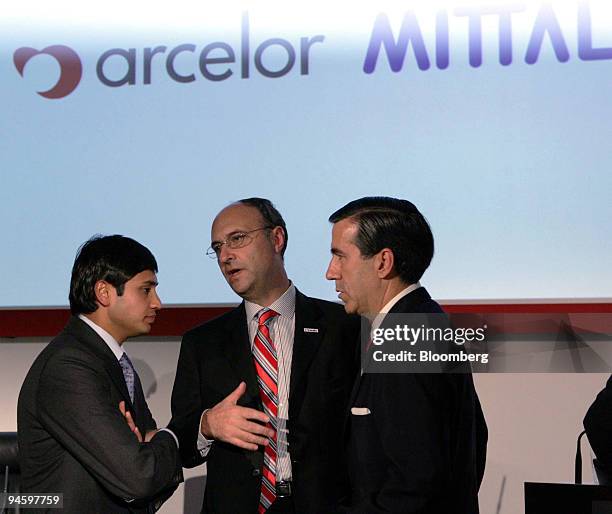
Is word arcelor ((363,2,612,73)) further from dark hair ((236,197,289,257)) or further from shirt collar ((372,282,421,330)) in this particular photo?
shirt collar ((372,282,421,330))

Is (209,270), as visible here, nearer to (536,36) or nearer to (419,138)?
(419,138)

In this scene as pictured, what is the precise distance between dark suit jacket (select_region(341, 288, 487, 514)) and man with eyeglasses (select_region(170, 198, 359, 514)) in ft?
1.53

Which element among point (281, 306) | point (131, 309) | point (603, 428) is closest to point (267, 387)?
point (281, 306)

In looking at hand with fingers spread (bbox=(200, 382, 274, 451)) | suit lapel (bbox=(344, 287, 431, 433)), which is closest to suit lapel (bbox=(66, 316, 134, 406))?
hand with fingers spread (bbox=(200, 382, 274, 451))

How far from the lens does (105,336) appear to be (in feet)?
8.96

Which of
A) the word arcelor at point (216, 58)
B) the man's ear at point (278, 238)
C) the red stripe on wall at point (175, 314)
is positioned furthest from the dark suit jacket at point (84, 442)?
the word arcelor at point (216, 58)

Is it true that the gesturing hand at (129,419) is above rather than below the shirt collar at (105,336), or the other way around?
below

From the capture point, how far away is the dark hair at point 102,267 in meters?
2.73

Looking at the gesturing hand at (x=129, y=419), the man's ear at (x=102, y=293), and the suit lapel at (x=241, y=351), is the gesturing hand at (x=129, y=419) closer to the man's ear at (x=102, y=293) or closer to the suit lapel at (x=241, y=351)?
the man's ear at (x=102, y=293)

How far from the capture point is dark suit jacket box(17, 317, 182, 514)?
245cm

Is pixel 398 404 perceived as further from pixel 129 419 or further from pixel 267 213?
pixel 267 213

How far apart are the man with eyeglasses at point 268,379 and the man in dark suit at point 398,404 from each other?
0.45 metres

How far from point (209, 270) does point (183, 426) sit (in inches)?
38.0

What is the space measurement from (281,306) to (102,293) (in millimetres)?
685
